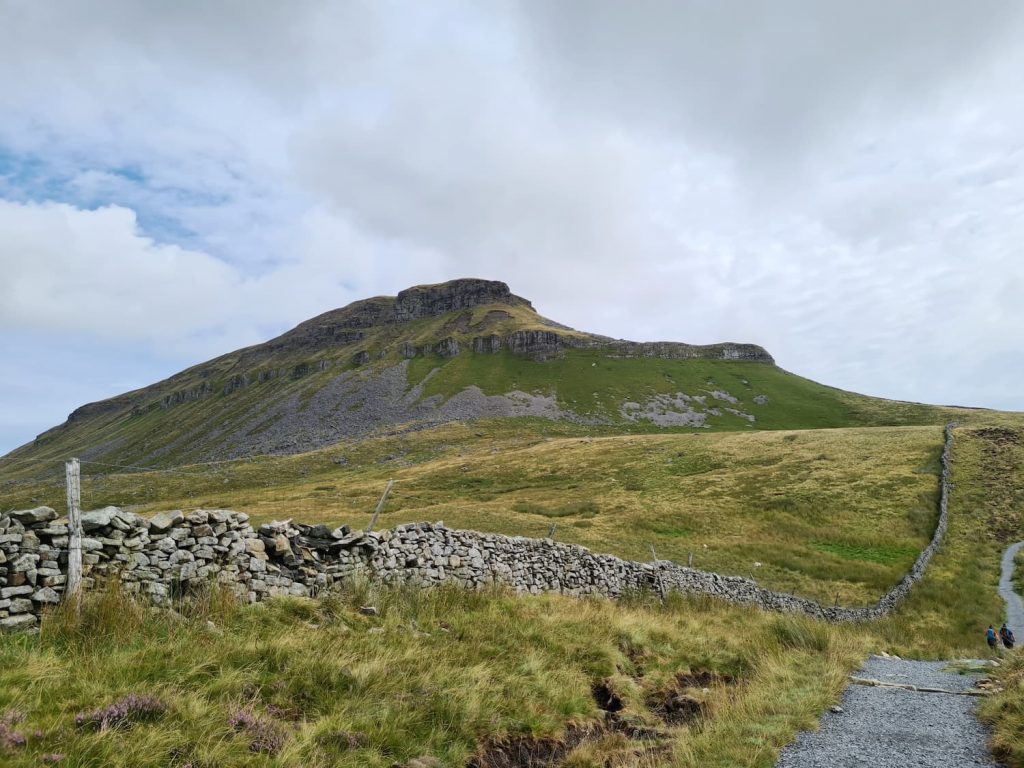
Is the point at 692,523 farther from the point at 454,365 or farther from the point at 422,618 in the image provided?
the point at 454,365

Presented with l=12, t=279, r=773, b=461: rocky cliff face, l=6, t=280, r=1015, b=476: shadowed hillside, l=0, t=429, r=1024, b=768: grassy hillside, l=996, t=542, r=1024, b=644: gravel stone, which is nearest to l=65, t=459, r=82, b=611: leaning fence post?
l=0, t=429, r=1024, b=768: grassy hillside

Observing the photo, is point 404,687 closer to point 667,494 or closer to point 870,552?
point 870,552

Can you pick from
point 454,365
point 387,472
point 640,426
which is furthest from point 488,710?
point 454,365

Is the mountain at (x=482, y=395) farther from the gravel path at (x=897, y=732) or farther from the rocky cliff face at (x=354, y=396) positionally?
the gravel path at (x=897, y=732)

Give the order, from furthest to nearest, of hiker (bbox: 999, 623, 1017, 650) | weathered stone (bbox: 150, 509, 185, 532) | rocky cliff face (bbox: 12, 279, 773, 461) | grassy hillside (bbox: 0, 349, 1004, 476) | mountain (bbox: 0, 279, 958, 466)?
rocky cliff face (bbox: 12, 279, 773, 461) → mountain (bbox: 0, 279, 958, 466) → grassy hillside (bbox: 0, 349, 1004, 476) → hiker (bbox: 999, 623, 1017, 650) → weathered stone (bbox: 150, 509, 185, 532)

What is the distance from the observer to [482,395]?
13450 cm

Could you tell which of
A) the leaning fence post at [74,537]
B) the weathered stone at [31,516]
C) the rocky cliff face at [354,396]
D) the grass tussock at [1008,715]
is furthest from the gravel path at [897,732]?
the rocky cliff face at [354,396]

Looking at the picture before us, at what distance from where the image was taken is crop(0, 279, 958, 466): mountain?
122 meters

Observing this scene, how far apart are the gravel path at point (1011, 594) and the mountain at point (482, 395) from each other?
8192cm

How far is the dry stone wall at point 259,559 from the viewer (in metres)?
7.72

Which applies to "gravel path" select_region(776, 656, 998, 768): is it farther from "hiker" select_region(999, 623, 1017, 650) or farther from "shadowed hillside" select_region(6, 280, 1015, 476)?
"shadowed hillside" select_region(6, 280, 1015, 476)

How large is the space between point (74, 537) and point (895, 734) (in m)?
12.8

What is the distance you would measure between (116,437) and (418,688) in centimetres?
21417

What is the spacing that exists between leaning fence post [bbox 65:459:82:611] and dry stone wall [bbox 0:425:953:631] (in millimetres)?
207
